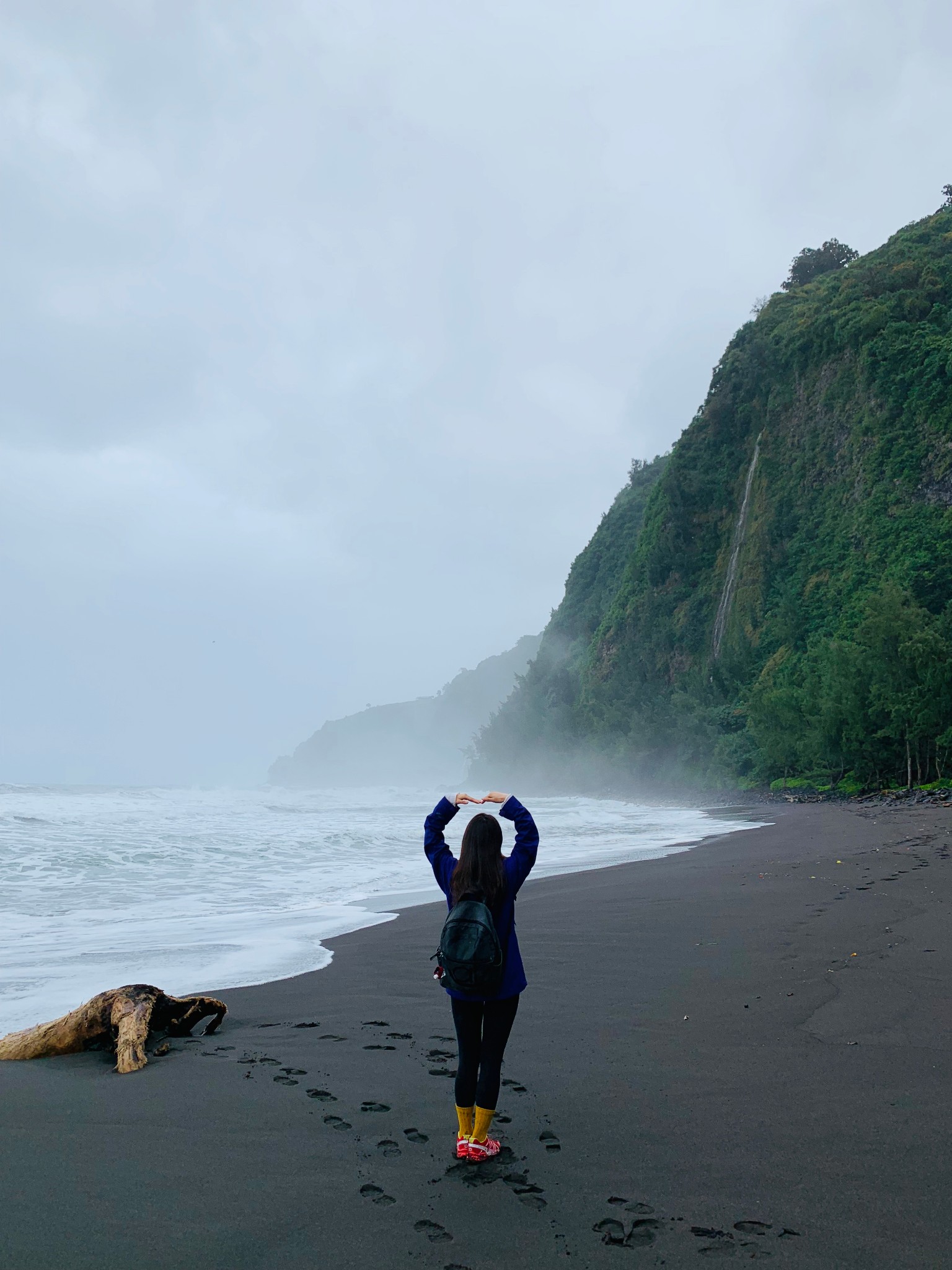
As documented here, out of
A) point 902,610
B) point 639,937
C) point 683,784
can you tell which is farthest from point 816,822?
point 683,784

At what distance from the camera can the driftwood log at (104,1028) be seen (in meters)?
4.76

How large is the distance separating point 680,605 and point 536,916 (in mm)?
51373

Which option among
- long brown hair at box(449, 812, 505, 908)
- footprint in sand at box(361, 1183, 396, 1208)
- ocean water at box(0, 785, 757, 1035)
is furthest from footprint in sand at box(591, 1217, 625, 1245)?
ocean water at box(0, 785, 757, 1035)

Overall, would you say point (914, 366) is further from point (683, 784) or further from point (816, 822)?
point (816, 822)

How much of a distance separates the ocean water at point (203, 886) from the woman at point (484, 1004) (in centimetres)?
363

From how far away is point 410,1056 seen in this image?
4621mm

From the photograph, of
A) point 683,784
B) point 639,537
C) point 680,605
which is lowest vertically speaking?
point 683,784

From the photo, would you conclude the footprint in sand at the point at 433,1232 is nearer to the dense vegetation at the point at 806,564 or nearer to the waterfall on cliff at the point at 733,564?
the dense vegetation at the point at 806,564

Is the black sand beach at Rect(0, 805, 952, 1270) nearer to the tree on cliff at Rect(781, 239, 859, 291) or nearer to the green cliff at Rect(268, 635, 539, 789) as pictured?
the tree on cliff at Rect(781, 239, 859, 291)

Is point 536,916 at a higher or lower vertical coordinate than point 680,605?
lower

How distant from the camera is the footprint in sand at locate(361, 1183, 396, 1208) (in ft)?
9.85

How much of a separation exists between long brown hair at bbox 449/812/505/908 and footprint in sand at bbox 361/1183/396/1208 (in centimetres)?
107

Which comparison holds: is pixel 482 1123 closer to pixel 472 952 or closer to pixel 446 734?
pixel 472 952

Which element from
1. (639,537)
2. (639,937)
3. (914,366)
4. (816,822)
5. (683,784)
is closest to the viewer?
(639,937)
